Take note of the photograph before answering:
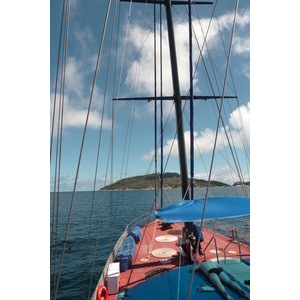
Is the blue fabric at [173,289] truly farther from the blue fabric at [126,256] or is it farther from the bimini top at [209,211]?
the blue fabric at [126,256]

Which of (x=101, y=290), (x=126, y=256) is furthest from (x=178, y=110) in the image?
(x=101, y=290)

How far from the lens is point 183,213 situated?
5664mm

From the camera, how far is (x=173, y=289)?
14.1 ft

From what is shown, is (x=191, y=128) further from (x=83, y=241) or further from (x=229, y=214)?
(x=83, y=241)

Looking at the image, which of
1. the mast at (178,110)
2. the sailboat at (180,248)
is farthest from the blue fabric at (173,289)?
the mast at (178,110)

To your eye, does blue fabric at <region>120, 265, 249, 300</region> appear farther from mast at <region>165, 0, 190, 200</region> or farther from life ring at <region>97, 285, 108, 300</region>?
mast at <region>165, 0, 190, 200</region>

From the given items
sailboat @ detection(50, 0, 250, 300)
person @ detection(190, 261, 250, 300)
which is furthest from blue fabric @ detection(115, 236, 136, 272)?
person @ detection(190, 261, 250, 300)

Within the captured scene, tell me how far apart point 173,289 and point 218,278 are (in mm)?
1058

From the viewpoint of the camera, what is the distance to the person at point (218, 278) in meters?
3.91

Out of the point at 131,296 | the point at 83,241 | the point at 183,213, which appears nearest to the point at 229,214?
the point at 183,213

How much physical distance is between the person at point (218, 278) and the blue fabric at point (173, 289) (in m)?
0.08

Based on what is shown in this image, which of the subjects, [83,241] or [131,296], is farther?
[83,241]

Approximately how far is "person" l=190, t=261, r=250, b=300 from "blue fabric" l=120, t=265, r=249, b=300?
77mm
